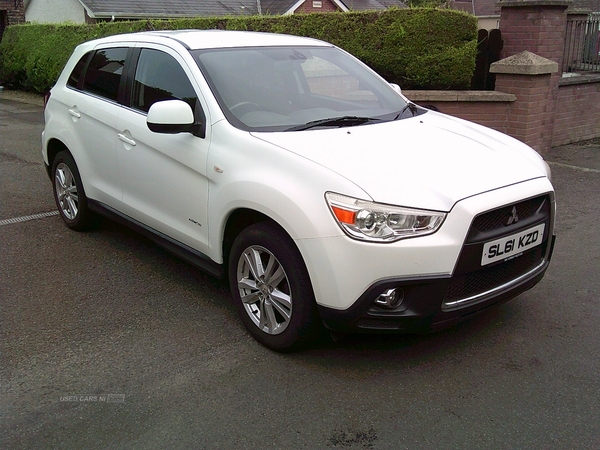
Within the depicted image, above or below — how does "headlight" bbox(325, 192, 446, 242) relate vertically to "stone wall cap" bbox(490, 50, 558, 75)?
below

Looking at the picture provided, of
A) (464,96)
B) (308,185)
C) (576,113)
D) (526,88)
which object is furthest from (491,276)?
(576,113)

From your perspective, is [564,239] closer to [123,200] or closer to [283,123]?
[283,123]

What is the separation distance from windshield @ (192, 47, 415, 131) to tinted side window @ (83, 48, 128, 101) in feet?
3.32

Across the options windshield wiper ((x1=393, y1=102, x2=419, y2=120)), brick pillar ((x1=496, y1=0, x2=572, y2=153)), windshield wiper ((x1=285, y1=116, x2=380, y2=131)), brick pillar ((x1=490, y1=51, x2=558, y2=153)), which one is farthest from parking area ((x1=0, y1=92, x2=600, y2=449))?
brick pillar ((x1=496, y1=0, x2=572, y2=153))

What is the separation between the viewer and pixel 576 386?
3.57 meters

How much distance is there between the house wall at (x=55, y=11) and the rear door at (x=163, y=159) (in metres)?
22.0

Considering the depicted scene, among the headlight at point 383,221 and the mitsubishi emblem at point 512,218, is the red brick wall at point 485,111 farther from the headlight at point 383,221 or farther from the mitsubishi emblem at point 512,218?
the headlight at point 383,221

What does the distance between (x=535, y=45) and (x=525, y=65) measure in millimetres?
431

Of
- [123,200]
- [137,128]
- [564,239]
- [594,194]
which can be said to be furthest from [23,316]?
[594,194]

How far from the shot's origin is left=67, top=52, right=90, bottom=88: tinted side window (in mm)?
5859

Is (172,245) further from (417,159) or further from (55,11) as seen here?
(55,11)

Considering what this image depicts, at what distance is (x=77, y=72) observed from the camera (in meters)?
5.91

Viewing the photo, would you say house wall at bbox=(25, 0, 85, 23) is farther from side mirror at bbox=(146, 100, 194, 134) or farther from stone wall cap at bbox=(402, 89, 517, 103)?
side mirror at bbox=(146, 100, 194, 134)

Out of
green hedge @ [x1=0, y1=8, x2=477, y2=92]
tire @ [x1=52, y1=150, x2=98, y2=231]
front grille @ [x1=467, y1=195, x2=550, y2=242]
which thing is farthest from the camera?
green hedge @ [x1=0, y1=8, x2=477, y2=92]
